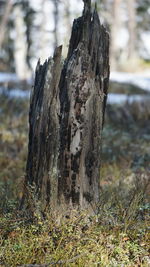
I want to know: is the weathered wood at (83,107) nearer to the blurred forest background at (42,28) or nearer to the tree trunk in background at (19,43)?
the blurred forest background at (42,28)

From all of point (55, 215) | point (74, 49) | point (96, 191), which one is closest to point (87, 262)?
point (55, 215)

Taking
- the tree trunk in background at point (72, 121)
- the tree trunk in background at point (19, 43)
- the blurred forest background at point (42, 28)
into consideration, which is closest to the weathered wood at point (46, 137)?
the tree trunk in background at point (72, 121)

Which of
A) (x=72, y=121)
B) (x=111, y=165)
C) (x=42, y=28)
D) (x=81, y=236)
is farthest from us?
(x=42, y=28)

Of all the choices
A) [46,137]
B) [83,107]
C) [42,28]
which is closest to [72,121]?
[83,107]

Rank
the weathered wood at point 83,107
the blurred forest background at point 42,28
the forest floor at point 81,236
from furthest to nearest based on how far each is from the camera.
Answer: the blurred forest background at point 42,28 → the weathered wood at point 83,107 → the forest floor at point 81,236

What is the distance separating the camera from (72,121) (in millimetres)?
3312

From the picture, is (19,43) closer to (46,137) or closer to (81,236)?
(46,137)

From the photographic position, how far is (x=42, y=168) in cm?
336

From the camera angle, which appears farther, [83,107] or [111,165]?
[111,165]

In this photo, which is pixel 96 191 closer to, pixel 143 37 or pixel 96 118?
pixel 96 118

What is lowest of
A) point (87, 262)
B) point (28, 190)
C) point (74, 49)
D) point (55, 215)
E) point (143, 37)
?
point (87, 262)

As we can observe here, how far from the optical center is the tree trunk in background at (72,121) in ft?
10.9

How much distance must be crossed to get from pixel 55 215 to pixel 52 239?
0.20m

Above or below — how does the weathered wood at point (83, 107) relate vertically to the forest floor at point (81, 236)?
above
